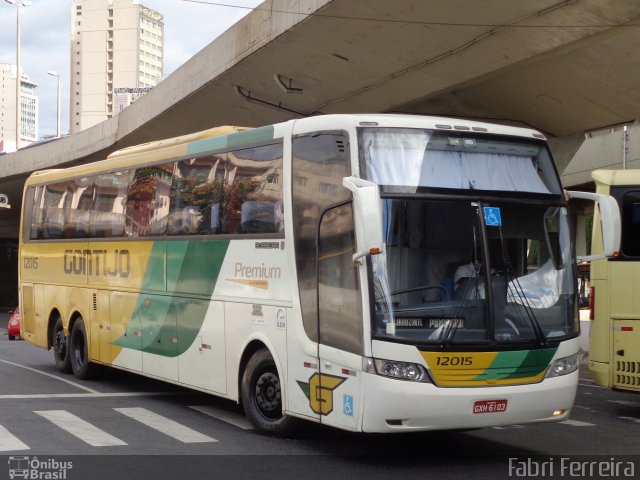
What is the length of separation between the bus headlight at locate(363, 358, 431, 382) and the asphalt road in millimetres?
840

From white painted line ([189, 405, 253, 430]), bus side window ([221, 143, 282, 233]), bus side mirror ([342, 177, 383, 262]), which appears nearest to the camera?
bus side mirror ([342, 177, 383, 262])

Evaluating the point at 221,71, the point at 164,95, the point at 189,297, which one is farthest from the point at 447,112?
the point at 189,297

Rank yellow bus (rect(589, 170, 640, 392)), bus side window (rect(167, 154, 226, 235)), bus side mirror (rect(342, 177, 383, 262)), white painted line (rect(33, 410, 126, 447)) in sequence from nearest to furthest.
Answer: bus side mirror (rect(342, 177, 383, 262)) < white painted line (rect(33, 410, 126, 447)) < bus side window (rect(167, 154, 226, 235)) < yellow bus (rect(589, 170, 640, 392))

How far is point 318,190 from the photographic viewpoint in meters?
9.53

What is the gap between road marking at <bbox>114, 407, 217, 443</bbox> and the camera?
10.2m

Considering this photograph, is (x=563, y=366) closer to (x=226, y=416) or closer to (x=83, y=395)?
(x=226, y=416)

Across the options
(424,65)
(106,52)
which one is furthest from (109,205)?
(106,52)

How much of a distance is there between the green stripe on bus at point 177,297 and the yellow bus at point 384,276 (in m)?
0.05

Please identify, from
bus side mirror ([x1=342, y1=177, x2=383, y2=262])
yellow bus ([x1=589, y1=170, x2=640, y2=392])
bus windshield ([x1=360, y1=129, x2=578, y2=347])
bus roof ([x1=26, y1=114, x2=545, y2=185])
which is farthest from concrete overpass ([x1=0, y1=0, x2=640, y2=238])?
bus side mirror ([x1=342, y1=177, x2=383, y2=262])

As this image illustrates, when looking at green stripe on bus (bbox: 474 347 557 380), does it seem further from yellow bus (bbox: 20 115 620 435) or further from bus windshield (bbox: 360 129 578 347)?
bus windshield (bbox: 360 129 578 347)

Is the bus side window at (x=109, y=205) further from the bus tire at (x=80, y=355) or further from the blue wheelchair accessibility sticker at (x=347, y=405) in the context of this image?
the blue wheelchair accessibility sticker at (x=347, y=405)

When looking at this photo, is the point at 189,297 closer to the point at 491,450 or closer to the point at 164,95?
the point at 491,450

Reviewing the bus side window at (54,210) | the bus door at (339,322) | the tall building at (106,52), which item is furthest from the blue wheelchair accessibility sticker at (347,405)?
the tall building at (106,52)

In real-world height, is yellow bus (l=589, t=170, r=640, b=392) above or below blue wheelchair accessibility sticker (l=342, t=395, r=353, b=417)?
above
